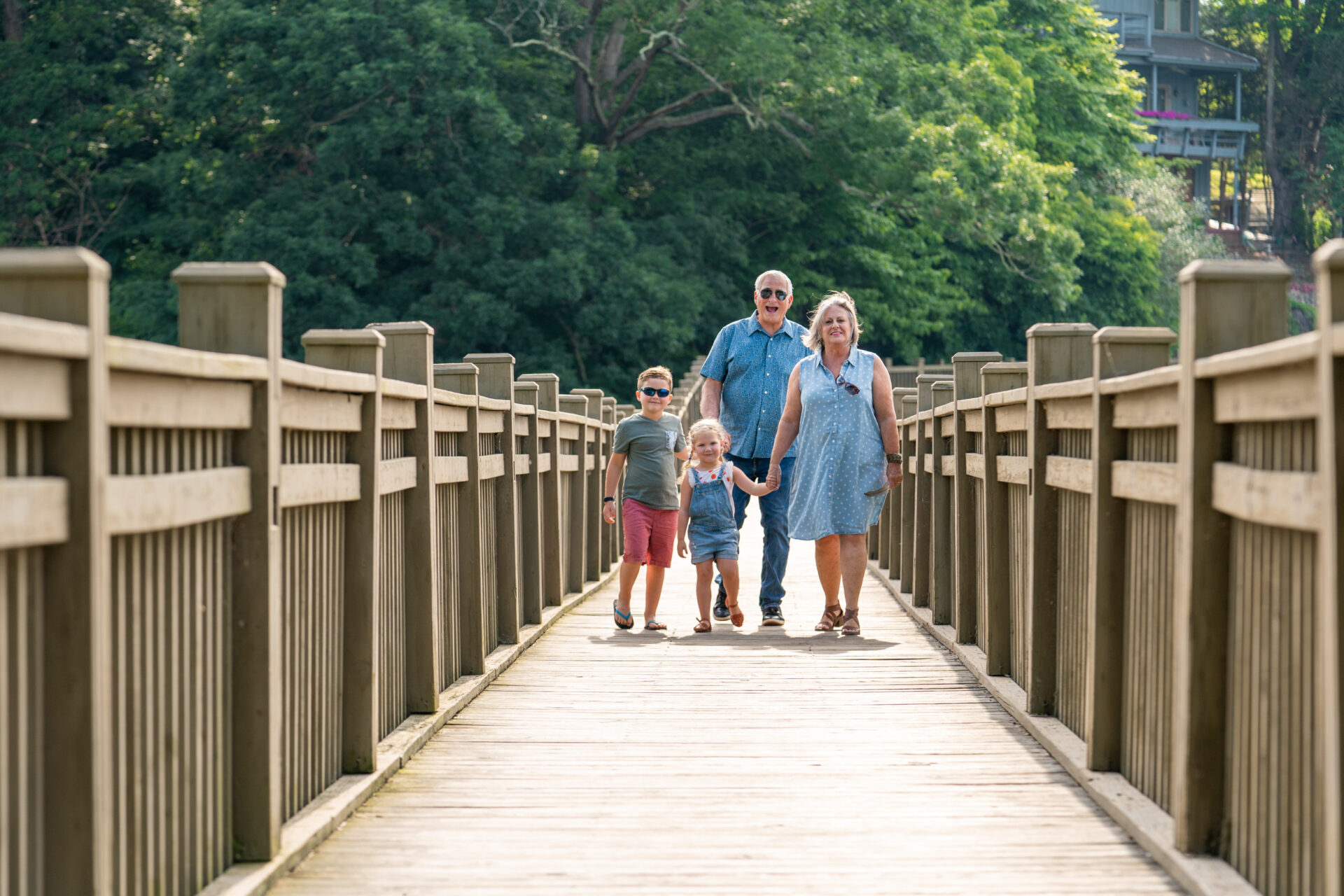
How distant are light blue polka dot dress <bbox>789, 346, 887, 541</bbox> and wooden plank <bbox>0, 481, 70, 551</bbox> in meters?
5.61

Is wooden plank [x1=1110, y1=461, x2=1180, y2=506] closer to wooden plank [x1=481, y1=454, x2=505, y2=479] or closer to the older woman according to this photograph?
wooden plank [x1=481, y1=454, x2=505, y2=479]

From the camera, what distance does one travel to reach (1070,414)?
5.13 meters

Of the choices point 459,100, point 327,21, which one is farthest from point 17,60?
point 459,100

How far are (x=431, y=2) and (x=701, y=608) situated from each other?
854 inches

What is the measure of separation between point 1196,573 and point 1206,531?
0.34 ft

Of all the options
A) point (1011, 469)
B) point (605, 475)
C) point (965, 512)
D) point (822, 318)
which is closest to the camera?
point (1011, 469)

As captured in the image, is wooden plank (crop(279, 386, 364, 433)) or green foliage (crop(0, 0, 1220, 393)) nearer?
wooden plank (crop(279, 386, 364, 433))

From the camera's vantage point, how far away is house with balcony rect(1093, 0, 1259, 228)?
6397 centimetres

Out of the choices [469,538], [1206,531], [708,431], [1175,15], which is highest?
[1175,15]

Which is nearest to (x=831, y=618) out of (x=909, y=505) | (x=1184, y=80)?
(x=909, y=505)

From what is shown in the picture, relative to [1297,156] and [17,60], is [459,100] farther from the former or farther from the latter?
[1297,156]

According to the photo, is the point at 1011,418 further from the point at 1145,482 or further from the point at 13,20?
the point at 13,20

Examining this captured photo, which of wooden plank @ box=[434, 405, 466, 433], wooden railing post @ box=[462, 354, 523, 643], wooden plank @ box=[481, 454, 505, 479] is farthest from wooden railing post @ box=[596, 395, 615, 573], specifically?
wooden plank @ box=[434, 405, 466, 433]

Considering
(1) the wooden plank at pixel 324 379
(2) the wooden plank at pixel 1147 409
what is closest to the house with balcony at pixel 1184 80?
(2) the wooden plank at pixel 1147 409
